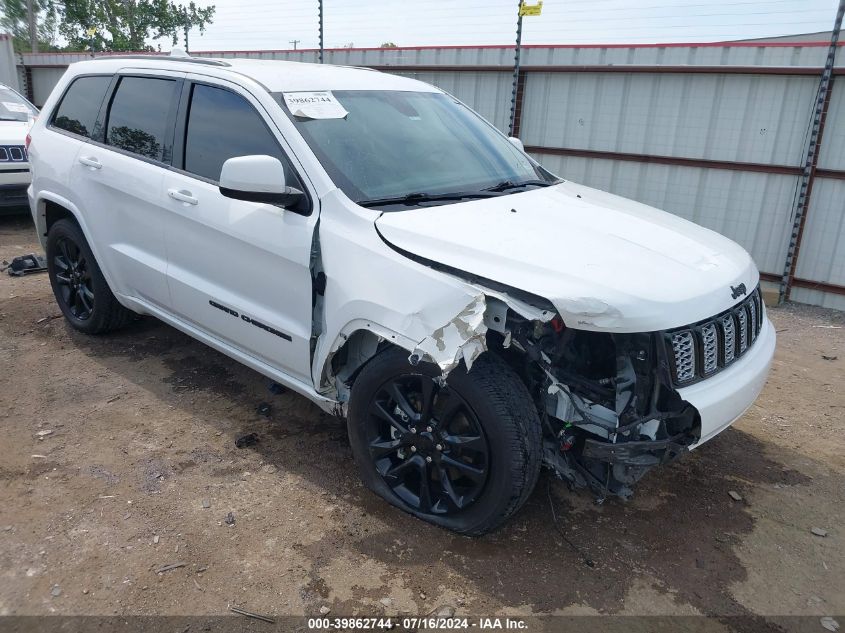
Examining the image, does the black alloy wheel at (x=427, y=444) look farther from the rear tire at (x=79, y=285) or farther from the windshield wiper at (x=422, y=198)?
the rear tire at (x=79, y=285)

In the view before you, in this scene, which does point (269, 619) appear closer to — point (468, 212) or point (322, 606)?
point (322, 606)

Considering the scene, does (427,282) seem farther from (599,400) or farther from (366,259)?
(599,400)

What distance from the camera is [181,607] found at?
2539 millimetres

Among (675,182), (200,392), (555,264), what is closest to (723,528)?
(555,264)

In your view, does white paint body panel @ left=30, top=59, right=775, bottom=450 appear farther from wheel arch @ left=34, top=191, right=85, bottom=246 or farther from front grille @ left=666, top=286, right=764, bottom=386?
wheel arch @ left=34, top=191, right=85, bottom=246

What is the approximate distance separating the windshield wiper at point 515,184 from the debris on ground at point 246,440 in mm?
1879

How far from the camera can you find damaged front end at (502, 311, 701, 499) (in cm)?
257

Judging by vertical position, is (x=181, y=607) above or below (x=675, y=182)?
below

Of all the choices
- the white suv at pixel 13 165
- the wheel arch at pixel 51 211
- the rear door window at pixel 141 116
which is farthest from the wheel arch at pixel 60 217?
the white suv at pixel 13 165

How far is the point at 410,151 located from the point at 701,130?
5014mm

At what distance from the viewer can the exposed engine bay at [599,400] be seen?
2572 millimetres

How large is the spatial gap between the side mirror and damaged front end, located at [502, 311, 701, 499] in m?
1.15

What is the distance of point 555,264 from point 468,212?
0.61 meters

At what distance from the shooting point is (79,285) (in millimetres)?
4918
